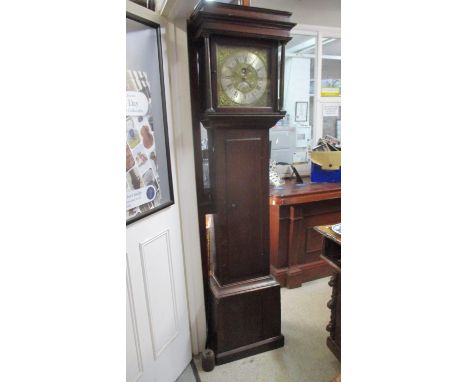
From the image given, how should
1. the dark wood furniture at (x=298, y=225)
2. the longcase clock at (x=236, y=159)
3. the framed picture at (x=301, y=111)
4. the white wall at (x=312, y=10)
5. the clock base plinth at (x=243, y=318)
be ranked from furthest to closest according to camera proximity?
1. the framed picture at (x=301, y=111)
2. the white wall at (x=312, y=10)
3. the dark wood furniture at (x=298, y=225)
4. the clock base plinth at (x=243, y=318)
5. the longcase clock at (x=236, y=159)

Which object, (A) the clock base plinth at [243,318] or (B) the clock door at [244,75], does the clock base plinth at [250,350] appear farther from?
(B) the clock door at [244,75]

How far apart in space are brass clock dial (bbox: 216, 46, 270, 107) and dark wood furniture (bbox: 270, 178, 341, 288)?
0.96 meters

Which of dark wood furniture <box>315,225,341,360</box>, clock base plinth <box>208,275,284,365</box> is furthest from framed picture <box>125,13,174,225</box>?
dark wood furniture <box>315,225,341,360</box>

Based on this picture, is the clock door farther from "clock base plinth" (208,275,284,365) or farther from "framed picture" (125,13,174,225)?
"clock base plinth" (208,275,284,365)

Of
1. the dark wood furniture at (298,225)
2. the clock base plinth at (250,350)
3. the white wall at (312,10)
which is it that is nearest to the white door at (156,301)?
the clock base plinth at (250,350)

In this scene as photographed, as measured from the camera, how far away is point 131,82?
1242 mm

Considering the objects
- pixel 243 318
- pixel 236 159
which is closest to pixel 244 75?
pixel 236 159

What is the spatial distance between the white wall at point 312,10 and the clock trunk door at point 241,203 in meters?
1.63

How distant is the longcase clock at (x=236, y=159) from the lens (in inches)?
56.6

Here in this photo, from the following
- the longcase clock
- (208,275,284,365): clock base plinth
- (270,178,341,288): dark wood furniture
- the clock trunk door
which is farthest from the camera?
(270,178,341,288): dark wood furniture

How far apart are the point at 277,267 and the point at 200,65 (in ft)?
5.60

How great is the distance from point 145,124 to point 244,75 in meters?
0.55

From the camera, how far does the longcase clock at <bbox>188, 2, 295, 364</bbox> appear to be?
1.44 metres
